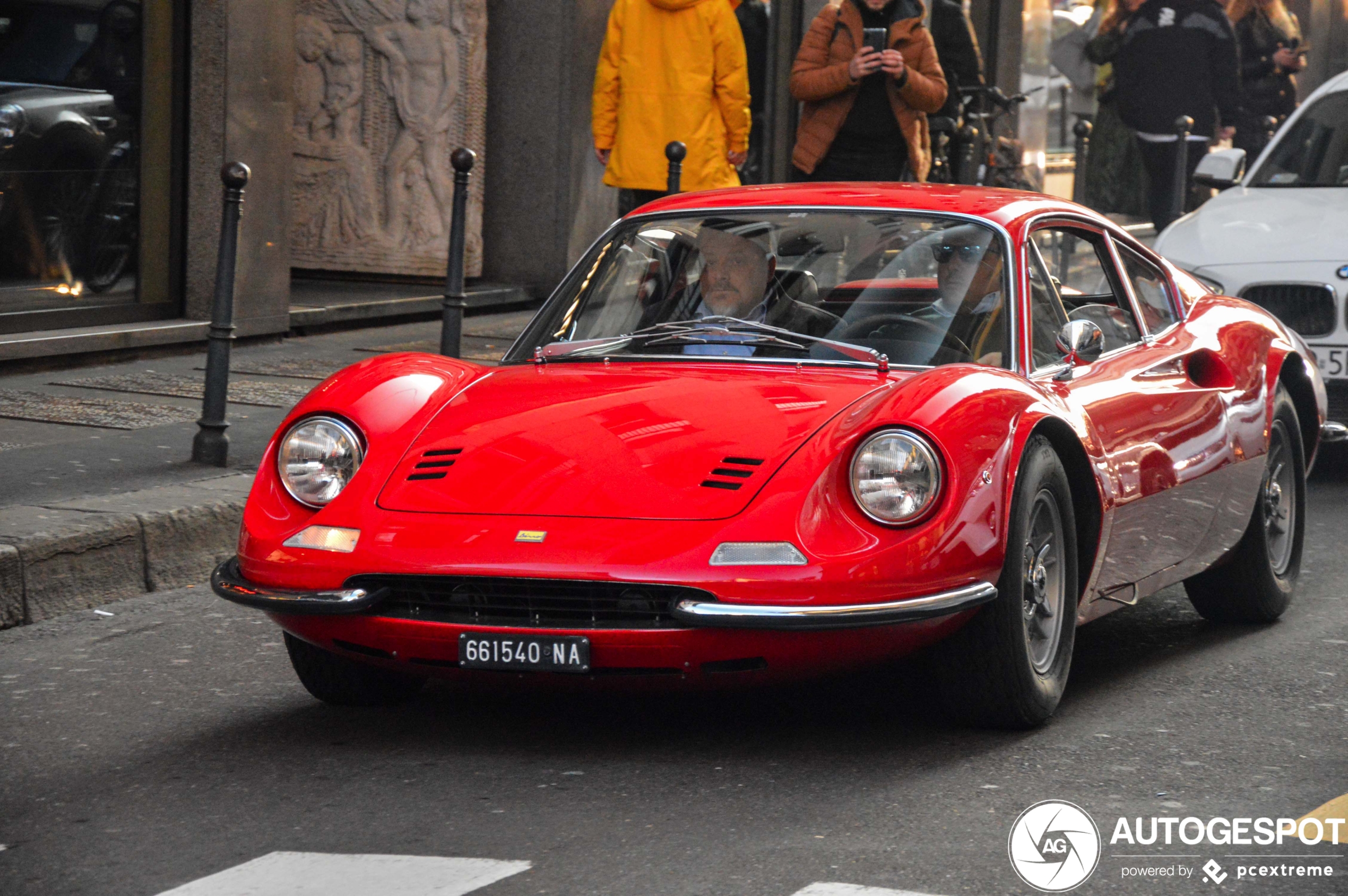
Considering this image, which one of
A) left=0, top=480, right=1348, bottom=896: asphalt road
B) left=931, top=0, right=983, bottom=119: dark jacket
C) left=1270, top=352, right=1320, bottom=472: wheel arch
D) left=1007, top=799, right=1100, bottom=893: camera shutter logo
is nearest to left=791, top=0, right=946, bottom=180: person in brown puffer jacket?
left=1270, top=352, right=1320, bottom=472: wheel arch

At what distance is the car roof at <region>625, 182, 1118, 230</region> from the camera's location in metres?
5.61

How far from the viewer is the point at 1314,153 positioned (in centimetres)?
1075

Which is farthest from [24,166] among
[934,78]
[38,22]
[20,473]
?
[934,78]

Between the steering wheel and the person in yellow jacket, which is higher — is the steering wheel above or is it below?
below

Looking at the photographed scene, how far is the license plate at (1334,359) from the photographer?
918 cm

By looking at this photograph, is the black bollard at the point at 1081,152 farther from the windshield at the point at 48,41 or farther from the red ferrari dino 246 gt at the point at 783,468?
the red ferrari dino 246 gt at the point at 783,468

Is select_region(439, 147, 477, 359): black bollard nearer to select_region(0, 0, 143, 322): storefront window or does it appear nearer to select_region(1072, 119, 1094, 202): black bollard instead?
select_region(0, 0, 143, 322): storefront window

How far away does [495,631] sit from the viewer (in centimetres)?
439

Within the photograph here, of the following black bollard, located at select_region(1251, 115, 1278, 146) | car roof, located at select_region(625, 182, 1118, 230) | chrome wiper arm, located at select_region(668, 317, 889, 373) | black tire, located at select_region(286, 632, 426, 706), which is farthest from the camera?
black bollard, located at select_region(1251, 115, 1278, 146)

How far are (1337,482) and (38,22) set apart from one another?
21.2 ft

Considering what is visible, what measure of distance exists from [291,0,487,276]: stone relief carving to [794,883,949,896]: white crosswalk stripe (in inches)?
398

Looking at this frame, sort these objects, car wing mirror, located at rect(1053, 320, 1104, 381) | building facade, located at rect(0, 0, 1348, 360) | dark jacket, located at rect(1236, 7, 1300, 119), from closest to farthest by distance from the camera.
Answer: car wing mirror, located at rect(1053, 320, 1104, 381) < building facade, located at rect(0, 0, 1348, 360) < dark jacket, located at rect(1236, 7, 1300, 119)

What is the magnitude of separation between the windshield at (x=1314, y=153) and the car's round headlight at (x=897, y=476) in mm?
6670

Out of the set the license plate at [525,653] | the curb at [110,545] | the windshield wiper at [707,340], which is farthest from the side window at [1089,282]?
the curb at [110,545]
